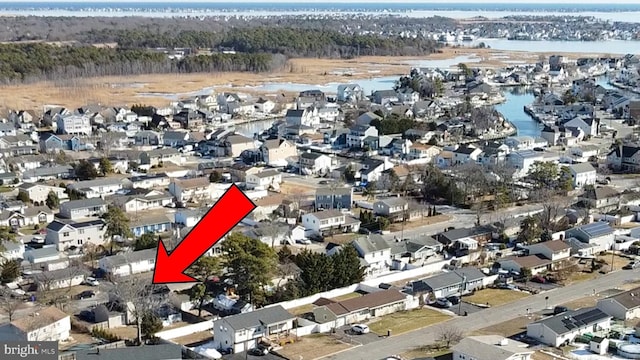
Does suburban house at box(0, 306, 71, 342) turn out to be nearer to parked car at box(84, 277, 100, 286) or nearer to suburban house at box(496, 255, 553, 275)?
parked car at box(84, 277, 100, 286)

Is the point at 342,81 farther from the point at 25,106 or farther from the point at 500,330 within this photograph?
the point at 500,330

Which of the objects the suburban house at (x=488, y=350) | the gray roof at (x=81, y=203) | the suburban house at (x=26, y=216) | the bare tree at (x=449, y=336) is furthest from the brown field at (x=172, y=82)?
the suburban house at (x=488, y=350)

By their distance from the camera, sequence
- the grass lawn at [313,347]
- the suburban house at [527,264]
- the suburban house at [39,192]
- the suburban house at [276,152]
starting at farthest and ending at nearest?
the suburban house at [276,152], the suburban house at [39,192], the suburban house at [527,264], the grass lawn at [313,347]

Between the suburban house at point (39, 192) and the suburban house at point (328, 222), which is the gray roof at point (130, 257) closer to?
the suburban house at point (328, 222)

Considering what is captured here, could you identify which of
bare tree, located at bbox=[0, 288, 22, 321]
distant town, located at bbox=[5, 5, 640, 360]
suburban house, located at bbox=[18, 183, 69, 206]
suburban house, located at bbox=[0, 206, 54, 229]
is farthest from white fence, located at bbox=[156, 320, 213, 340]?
suburban house, located at bbox=[18, 183, 69, 206]

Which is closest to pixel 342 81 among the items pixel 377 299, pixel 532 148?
pixel 532 148

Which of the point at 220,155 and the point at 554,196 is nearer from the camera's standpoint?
the point at 554,196
